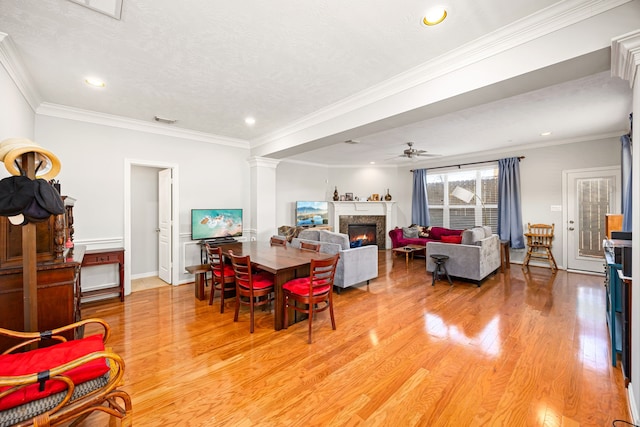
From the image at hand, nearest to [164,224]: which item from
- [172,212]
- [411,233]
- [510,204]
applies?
[172,212]

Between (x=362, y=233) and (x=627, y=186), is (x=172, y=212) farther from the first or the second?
(x=627, y=186)

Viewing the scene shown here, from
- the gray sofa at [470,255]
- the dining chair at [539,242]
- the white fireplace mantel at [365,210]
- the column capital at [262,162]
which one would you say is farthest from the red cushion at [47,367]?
the dining chair at [539,242]

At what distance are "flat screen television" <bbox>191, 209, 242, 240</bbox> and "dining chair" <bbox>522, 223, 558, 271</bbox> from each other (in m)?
6.20

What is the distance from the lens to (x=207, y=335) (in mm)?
2822

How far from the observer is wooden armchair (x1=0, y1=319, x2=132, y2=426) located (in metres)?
1.24

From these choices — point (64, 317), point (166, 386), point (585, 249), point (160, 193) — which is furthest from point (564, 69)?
point (160, 193)

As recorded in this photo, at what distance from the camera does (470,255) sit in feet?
14.8

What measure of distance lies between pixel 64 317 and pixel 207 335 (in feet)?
3.95

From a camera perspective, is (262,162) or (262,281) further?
(262,162)

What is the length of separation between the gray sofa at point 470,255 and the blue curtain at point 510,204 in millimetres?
1418

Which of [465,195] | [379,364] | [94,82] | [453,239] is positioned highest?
[94,82]

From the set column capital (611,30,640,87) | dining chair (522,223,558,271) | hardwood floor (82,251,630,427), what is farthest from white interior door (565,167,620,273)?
column capital (611,30,640,87)

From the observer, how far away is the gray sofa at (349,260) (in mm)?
4082

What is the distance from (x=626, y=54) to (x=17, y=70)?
Result: 15.9 ft
